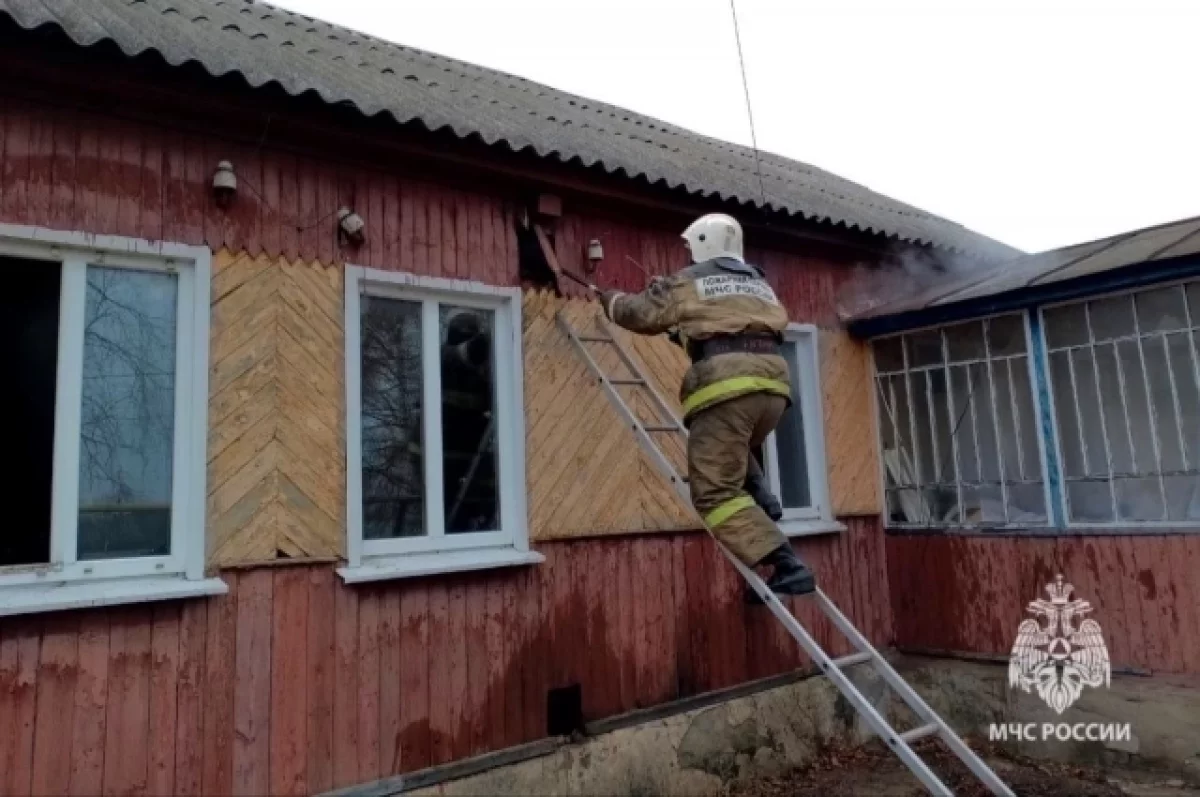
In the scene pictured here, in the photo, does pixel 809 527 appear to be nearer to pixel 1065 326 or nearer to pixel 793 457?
pixel 793 457

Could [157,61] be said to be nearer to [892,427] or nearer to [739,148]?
[892,427]

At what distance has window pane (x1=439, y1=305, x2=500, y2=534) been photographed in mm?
4641

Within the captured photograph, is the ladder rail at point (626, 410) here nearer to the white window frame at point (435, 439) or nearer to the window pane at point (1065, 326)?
the white window frame at point (435, 439)

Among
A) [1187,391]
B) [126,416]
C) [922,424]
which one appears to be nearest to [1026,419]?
[922,424]

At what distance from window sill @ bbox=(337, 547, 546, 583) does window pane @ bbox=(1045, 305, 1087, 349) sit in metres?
4.12

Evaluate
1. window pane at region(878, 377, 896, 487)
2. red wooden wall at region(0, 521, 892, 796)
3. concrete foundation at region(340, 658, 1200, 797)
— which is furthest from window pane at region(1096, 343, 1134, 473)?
red wooden wall at region(0, 521, 892, 796)

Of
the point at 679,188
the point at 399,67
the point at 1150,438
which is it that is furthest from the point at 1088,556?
the point at 399,67

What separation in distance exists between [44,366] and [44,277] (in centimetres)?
40

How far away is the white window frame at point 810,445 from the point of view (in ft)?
20.7

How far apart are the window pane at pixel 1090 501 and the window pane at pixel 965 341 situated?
1205 mm

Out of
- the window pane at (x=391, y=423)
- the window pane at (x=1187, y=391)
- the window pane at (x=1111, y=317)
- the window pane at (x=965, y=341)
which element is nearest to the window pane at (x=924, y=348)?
the window pane at (x=965, y=341)

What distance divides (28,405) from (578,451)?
2.80m

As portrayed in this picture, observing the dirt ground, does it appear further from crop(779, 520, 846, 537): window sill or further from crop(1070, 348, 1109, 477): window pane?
crop(1070, 348, 1109, 477): window pane

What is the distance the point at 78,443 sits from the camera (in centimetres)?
351
